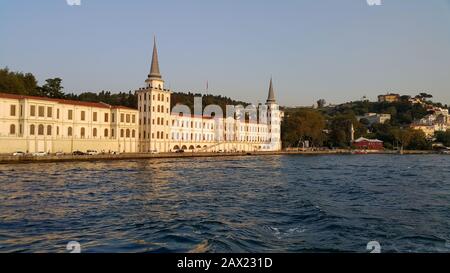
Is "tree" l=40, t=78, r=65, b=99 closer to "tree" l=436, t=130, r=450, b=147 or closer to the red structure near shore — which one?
the red structure near shore

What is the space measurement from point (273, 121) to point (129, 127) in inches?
1690

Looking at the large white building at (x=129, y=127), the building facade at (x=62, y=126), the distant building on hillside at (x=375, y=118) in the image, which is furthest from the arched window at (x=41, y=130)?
the distant building on hillside at (x=375, y=118)

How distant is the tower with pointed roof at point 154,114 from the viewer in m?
63.7

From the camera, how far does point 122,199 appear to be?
50.3ft

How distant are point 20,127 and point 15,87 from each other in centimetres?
1845

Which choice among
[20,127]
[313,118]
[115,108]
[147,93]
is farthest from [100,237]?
[313,118]

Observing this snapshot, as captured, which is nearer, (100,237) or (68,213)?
(100,237)

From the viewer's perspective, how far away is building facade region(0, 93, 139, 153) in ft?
149

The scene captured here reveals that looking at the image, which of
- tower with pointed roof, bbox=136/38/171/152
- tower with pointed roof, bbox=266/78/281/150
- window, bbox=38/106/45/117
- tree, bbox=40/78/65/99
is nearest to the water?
window, bbox=38/106/45/117

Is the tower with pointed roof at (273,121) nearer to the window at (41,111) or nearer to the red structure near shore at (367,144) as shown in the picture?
the red structure near shore at (367,144)

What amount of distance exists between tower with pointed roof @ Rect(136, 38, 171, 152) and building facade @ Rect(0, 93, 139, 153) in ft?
5.39

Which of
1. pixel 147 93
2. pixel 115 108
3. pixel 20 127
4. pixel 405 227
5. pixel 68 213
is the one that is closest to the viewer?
pixel 405 227

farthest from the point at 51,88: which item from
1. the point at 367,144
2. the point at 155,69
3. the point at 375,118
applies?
the point at 375,118
